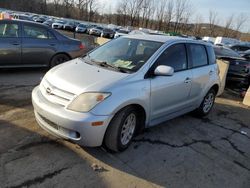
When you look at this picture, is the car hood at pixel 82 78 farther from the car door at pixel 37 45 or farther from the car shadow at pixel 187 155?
the car door at pixel 37 45

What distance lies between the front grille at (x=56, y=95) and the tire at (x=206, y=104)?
330 centimetres

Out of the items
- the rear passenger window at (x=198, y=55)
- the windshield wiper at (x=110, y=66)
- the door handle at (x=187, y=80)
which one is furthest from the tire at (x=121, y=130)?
the rear passenger window at (x=198, y=55)

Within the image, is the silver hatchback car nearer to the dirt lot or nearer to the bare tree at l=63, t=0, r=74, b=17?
the dirt lot

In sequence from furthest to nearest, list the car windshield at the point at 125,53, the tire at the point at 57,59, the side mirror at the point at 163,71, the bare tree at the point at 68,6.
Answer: the bare tree at the point at 68,6
the tire at the point at 57,59
the car windshield at the point at 125,53
the side mirror at the point at 163,71

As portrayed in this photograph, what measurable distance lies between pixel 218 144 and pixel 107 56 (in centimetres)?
247

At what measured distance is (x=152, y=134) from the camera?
4797 mm

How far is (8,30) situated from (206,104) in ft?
17.8

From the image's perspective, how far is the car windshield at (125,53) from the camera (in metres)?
4.30

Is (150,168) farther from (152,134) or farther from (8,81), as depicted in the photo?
(8,81)

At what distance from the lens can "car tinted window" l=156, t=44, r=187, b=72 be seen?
4512mm

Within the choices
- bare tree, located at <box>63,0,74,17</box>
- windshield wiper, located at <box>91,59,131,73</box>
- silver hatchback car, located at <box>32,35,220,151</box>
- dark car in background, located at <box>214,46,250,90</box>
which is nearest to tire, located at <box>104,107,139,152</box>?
silver hatchback car, located at <box>32,35,220,151</box>

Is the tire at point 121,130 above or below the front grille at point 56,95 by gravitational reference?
below

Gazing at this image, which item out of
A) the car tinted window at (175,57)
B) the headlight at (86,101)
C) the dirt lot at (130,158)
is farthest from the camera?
the car tinted window at (175,57)

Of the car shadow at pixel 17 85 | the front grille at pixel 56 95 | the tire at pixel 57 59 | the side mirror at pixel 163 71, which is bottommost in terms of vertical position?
the car shadow at pixel 17 85
